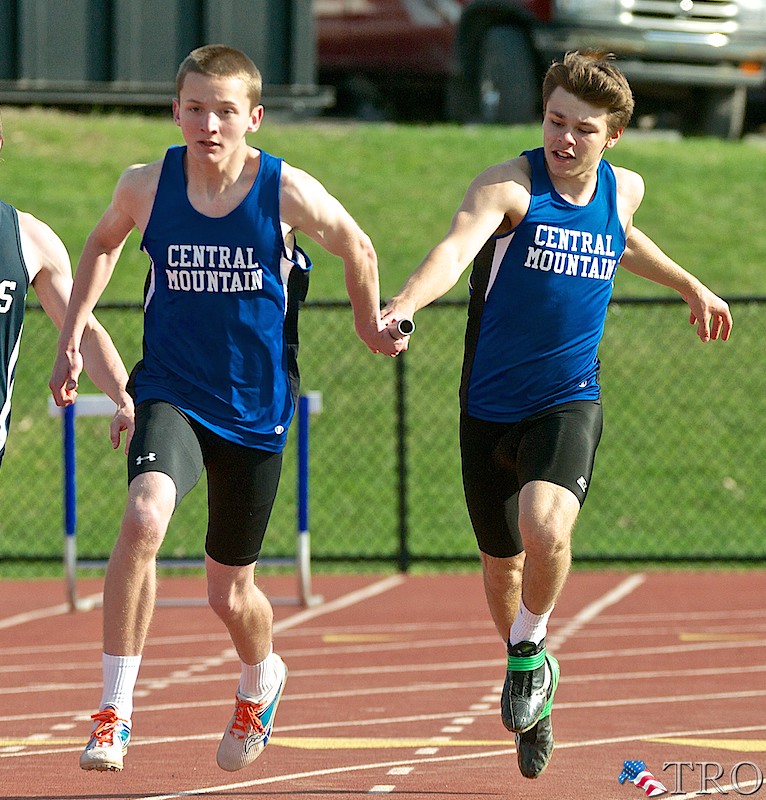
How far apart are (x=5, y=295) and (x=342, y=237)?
1.08m

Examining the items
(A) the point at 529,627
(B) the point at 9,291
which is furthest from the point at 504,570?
(B) the point at 9,291

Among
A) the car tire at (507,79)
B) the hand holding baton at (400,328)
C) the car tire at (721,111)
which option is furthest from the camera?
the car tire at (721,111)

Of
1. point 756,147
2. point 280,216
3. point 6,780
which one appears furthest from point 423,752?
point 756,147

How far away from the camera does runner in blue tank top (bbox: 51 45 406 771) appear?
4.93 meters

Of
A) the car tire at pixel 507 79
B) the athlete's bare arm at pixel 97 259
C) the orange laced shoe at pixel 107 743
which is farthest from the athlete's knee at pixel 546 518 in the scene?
the car tire at pixel 507 79

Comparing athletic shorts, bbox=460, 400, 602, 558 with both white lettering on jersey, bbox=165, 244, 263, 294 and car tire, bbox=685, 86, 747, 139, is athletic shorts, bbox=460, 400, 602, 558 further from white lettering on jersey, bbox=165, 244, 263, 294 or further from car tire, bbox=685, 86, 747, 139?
car tire, bbox=685, 86, 747, 139

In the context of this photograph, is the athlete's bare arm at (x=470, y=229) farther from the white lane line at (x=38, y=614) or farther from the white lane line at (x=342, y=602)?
the white lane line at (x=38, y=614)

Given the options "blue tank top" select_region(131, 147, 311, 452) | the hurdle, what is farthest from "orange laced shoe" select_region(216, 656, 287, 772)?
the hurdle

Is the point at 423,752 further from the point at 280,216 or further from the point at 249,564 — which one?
the point at 280,216

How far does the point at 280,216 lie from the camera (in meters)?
5.06

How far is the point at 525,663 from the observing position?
207 inches

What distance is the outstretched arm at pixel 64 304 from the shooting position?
526 centimetres

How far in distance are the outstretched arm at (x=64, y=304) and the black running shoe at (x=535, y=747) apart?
163cm

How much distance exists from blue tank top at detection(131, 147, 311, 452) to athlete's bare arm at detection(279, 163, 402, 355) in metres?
0.05
